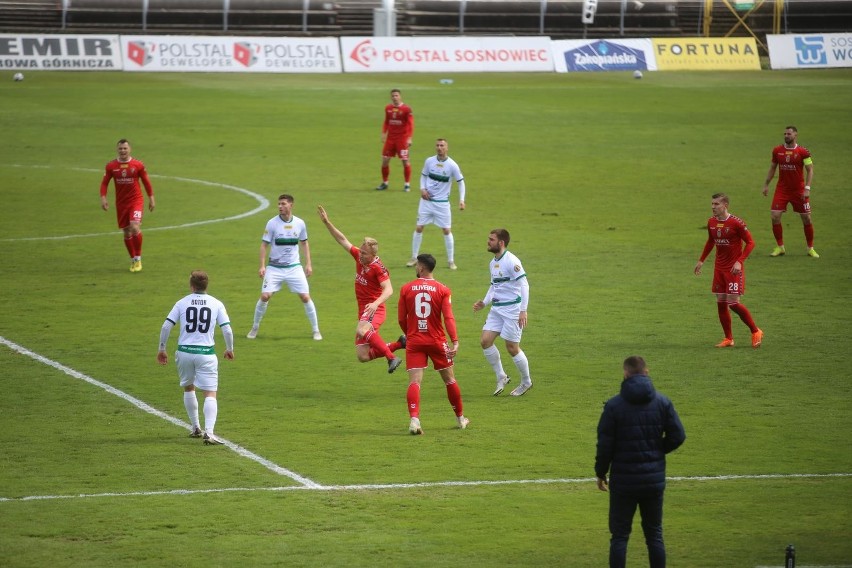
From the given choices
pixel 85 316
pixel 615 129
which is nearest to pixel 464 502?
pixel 85 316

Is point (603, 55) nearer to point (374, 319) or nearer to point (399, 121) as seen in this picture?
point (399, 121)

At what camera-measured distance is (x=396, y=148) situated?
38062 millimetres

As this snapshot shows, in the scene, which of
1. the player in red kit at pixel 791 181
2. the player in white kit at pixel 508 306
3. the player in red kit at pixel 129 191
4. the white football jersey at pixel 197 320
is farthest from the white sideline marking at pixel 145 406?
the player in red kit at pixel 791 181

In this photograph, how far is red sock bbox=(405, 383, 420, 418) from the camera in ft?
54.4

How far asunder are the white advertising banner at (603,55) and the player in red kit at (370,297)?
47.5 m

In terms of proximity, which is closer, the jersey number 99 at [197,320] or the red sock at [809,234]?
the jersey number 99 at [197,320]

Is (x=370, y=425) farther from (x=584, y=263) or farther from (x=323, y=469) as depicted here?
(x=584, y=263)

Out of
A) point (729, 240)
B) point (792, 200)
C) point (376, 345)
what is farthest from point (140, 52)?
point (376, 345)

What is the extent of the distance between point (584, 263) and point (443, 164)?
3942mm

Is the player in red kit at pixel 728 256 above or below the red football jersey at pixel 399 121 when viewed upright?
below

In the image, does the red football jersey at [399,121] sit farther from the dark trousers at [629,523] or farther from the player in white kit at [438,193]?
the dark trousers at [629,523]

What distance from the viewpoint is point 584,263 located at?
95.4ft

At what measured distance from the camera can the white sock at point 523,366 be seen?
1884 centimetres

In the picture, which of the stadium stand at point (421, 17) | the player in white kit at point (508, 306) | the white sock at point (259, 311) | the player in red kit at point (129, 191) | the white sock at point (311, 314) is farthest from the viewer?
the stadium stand at point (421, 17)
